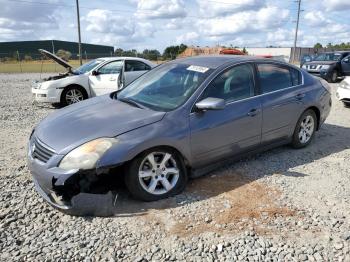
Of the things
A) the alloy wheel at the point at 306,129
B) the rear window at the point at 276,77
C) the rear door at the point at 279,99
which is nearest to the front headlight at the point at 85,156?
the rear door at the point at 279,99

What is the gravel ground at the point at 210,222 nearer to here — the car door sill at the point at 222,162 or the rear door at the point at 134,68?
the car door sill at the point at 222,162

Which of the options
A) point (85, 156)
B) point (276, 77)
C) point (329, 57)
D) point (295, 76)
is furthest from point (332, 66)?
point (85, 156)

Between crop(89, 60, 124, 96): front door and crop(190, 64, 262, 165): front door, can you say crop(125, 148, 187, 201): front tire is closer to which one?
crop(190, 64, 262, 165): front door

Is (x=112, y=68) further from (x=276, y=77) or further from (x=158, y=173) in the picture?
(x=158, y=173)

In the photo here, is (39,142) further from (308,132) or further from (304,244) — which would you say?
(308,132)

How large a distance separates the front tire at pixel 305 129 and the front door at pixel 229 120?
1.11 meters

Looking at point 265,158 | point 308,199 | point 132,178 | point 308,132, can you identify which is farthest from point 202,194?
point 308,132

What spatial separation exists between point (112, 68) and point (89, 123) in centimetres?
665

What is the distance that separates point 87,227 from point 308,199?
2512 millimetres

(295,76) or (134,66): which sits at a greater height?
(295,76)

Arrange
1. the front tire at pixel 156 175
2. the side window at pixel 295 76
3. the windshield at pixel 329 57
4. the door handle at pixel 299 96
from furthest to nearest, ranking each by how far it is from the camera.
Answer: the windshield at pixel 329 57 → the side window at pixel 295 76 → the door handle at pixel 299 96 → the front tire at pixel 156 175

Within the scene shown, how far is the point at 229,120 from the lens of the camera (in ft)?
15.0

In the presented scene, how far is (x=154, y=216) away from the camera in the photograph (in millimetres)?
3752

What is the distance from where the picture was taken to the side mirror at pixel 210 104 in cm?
417
